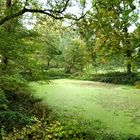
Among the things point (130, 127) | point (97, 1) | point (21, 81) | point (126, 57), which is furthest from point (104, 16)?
point (21, 81)

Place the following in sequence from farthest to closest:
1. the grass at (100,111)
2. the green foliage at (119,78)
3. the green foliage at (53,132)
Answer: the green foliage at (119,78)
the grass at (100,111)
the green foliage at (53,132)

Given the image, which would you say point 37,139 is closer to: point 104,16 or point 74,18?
point 104,16

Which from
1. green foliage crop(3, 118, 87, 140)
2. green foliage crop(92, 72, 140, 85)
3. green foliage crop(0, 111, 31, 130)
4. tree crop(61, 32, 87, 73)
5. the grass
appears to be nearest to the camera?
green foliage crop(3, 118, 87, 140)

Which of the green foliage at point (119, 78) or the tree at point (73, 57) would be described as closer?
the green foliage at point (119, 78)

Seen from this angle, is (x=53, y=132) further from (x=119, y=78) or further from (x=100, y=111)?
(x=119, y=78)

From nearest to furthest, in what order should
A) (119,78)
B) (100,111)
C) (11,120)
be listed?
(11,120) → (100,111) → (119,78)

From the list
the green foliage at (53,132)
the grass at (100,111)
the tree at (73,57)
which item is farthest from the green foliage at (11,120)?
the tree at (73,57)

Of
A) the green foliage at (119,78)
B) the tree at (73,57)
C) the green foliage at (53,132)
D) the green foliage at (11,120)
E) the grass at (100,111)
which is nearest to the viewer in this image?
the green foliage at (53,132)

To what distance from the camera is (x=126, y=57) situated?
298cm

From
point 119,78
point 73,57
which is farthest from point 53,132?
point 73,57

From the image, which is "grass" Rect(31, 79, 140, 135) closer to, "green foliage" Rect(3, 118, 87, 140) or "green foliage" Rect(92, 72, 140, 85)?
"green foliage" Rect(3, 118, 87, 140)

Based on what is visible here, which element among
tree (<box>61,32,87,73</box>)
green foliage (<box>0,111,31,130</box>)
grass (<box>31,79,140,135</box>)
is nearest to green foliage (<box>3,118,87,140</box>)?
grass (<box>31,79,140,135</box>)

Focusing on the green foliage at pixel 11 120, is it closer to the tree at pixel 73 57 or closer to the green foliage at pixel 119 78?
the green foliage at pixel 119 78

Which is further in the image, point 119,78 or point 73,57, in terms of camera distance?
point 73,57
